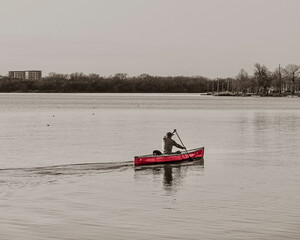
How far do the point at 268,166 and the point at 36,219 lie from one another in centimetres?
1967

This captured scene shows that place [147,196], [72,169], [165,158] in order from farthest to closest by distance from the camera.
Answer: [165,158]
[72,169]
[147,196]

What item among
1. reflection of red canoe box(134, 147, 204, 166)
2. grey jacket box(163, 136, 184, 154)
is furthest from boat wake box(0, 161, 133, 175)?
grey jacket box(163, 136, 184, 154)

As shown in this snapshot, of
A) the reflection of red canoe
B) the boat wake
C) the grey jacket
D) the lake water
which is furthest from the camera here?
the grey jacket

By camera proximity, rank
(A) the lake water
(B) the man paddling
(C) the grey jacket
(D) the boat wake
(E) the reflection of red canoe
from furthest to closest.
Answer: (C) the grey jacket < (B) the man paddling < (E) the reflection of red canoe < (D) the boat wake < (A) the lake water

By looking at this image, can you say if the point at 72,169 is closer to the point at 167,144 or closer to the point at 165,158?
the point at 165,158

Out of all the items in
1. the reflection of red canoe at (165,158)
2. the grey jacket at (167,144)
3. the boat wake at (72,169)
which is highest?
the grey jacket at (167,144)

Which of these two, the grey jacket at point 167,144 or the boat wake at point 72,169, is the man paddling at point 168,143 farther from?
the boat wake at point 72,169

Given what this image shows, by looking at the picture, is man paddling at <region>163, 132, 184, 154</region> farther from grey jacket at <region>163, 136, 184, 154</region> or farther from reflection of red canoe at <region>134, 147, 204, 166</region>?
Answer: reflection of red canoe at <region>134, 147, 204, 166</region>

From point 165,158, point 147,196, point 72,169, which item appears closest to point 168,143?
point 165,158

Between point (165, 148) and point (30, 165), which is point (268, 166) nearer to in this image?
point (165, 148)

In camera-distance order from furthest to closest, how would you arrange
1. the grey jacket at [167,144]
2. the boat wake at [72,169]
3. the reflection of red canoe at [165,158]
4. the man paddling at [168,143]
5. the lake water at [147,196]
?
the grey jacket at [167,144]
the man paddling at [168,143]
the reflection of red canoe at [165,158]
the boat wake at [72,169]
the lake water at [147,196]

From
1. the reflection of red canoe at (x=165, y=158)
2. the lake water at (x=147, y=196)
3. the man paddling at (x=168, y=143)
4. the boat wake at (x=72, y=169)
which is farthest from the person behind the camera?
the man paddling at (x=168, y=143)

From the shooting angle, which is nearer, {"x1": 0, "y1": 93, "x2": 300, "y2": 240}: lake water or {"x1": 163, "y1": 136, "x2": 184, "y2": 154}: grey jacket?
{"x1": 0, "y1": 93, "x2": 300, "y2": 240}: lake water

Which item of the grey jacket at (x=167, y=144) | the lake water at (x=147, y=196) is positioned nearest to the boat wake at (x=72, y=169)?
the lake water at (x=147, y=196)
